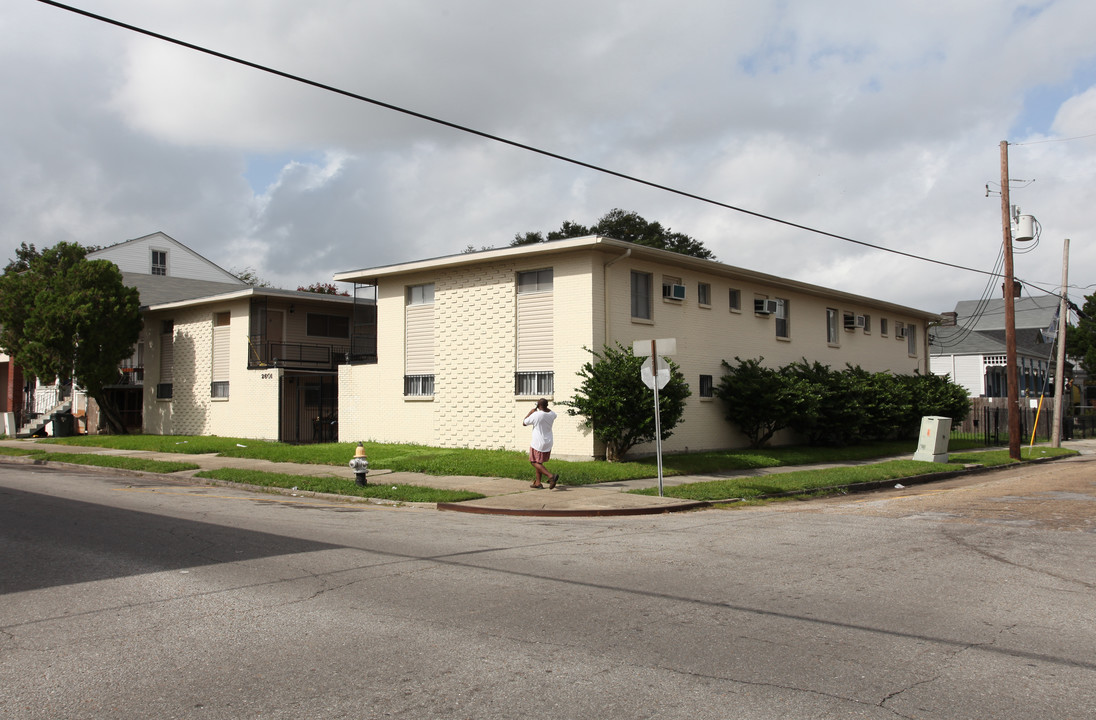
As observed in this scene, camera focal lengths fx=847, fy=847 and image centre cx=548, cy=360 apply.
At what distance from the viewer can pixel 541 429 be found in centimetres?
1598

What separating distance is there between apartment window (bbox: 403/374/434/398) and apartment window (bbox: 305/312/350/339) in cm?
800

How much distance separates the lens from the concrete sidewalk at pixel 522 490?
1361 cm

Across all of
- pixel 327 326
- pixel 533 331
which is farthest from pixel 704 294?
pixel 327 326

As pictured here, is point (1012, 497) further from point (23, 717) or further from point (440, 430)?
point (23, 717)

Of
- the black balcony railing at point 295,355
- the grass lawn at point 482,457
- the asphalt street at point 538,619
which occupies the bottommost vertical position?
the asphalt street at point 538,619

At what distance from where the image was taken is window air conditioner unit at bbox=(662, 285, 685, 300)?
22.4 meters

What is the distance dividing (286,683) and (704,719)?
2.38 meters

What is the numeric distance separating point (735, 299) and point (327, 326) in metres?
15.0

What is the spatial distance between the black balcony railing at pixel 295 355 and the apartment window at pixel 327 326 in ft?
1.67

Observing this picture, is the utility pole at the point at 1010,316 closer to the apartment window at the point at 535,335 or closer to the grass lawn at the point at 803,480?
the grass lawn at the point at 803,480

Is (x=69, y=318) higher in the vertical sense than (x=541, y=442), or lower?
higher

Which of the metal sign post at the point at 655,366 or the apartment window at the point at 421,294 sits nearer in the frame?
the metal sign post at the point at 655,366

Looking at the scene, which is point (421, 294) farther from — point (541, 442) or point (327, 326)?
point (541, 442)

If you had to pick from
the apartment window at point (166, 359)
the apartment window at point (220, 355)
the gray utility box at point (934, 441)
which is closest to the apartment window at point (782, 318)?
the gray utility box at point (934, 441)
